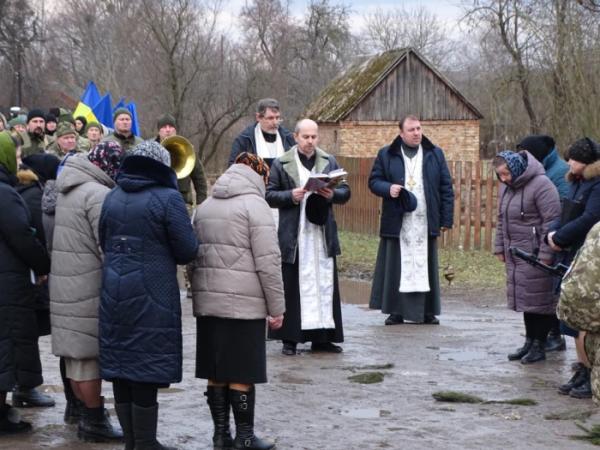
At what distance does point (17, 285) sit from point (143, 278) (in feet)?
3.96

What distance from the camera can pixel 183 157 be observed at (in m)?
12.3

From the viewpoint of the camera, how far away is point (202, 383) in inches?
346

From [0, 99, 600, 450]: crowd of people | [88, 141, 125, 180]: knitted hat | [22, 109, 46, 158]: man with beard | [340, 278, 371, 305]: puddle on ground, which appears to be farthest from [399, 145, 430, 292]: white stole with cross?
[22, 109, 46, 158]: man with beard

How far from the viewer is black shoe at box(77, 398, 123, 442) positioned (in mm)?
6953

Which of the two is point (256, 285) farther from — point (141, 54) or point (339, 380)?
point (141, 54)

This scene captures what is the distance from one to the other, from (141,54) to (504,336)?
3560cm

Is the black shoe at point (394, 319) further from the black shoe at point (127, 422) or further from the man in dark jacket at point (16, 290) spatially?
the black shoe at point (127, 422)

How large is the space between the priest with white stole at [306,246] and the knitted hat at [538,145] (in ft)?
5.48

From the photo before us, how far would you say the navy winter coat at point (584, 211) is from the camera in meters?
8.39

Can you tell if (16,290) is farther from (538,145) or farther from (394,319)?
(394,319)

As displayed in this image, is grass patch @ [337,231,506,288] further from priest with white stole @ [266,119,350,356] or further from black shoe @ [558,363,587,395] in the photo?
black shoe @ [558,363,587,395]

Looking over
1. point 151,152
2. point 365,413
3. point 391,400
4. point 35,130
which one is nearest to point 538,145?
point 391,400

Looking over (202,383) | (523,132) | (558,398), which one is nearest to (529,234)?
(558,398)

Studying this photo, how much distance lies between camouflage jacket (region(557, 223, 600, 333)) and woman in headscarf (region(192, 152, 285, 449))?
165cm
